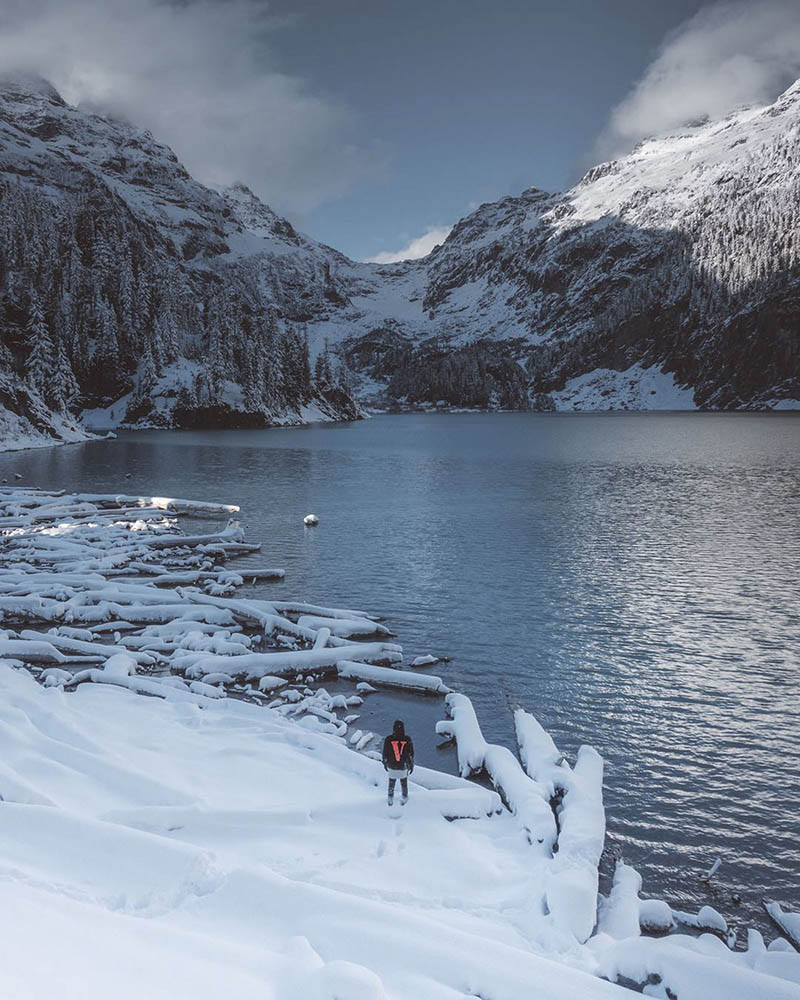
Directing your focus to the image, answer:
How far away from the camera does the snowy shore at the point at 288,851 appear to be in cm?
650

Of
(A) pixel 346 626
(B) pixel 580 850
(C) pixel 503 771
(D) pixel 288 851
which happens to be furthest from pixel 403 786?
(A) pixel 346 626

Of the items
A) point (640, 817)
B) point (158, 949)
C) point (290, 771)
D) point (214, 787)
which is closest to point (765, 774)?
point (640, 817)

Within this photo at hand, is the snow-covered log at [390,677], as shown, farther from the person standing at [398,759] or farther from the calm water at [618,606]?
the person standing at [398,759]

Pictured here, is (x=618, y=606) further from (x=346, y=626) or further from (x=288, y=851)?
(x=288, y=851)

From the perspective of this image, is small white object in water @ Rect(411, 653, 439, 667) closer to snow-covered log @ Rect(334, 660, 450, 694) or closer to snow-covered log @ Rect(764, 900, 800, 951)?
snow-covered log @ Rect(334, 660, 450, 694)

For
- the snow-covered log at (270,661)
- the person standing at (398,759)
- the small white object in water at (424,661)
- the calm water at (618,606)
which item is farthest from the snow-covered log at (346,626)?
the person standing at (398,759)

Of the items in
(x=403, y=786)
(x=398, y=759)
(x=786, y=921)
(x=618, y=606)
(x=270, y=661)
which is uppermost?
(x=618, y=606)

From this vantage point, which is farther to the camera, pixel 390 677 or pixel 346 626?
pixel 346 626

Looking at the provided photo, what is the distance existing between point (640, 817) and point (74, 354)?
440 ft

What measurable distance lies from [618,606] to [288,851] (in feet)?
56.6

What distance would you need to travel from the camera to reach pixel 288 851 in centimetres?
955

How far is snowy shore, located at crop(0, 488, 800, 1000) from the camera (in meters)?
6.50

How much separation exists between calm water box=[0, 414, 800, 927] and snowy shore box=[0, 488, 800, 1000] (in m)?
1.48

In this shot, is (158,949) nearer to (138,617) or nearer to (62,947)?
(62,947)
